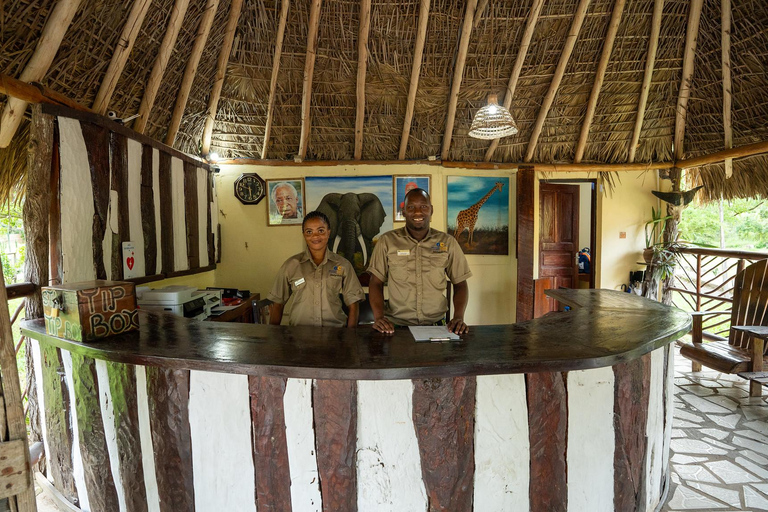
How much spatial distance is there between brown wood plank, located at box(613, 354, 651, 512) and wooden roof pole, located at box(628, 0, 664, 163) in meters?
4.08

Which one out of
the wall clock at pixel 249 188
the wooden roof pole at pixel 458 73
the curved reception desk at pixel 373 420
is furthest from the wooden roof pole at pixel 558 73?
the curved reception desk at pixel 373 420

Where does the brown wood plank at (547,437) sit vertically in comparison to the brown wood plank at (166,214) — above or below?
below

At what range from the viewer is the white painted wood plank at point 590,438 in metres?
1.69

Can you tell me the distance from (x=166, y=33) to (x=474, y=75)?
3038 mm

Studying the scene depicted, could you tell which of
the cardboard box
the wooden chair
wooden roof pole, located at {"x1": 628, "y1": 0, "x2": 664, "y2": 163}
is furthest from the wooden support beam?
the wooden chair

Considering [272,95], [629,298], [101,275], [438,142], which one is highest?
[272,95]

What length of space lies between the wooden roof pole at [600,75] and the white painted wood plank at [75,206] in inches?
189

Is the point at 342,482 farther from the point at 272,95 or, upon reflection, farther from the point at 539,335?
the point at 272,95

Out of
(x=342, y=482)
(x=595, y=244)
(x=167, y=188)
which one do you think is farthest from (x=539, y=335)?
(x=595, y=244)

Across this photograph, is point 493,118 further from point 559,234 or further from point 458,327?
point 559,234

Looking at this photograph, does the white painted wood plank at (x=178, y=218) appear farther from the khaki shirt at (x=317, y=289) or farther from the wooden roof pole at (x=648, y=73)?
the wooden roof pole at (x=648, y=73)

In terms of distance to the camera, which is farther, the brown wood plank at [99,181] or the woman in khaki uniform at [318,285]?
the brown wood plank at [99,181]

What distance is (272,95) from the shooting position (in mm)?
4473

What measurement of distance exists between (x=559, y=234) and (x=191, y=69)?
5346 millimetres
